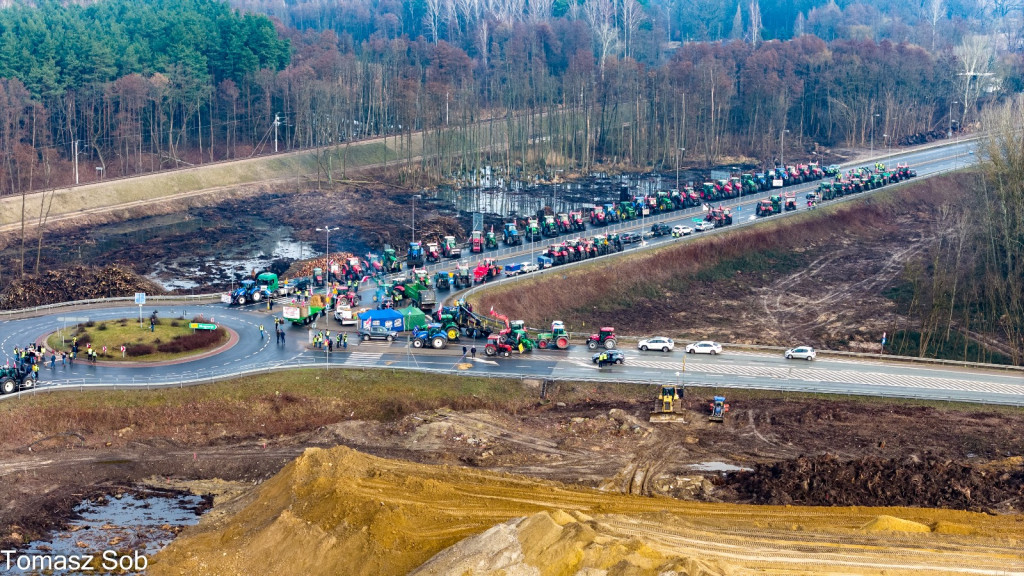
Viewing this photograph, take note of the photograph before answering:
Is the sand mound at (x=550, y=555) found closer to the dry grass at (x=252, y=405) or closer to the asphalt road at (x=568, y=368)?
the dry grass at (x=252, y=405)

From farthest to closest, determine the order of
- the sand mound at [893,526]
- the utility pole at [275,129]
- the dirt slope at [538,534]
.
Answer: the utility pole at [275,129], the sand mound at [893,526], the dirt slope at [538,534]

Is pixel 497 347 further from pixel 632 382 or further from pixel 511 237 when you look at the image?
pixel 511 237

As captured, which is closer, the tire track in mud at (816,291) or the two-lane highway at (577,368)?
the two-lane highway at (577,368)

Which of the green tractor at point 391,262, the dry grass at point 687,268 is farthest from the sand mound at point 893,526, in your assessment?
the green tractor at point 391,262

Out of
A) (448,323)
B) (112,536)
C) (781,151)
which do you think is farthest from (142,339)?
(781,151)

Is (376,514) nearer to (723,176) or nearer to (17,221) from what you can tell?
(17,221)

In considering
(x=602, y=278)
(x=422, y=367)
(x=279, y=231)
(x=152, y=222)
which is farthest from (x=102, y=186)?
(x=422, y=367)
